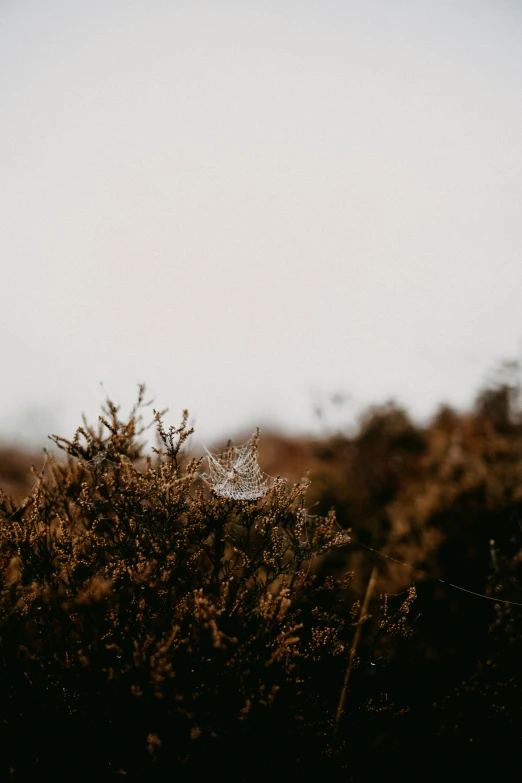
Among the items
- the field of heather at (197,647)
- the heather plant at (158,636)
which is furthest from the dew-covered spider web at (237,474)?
the heather plant at (158,636)

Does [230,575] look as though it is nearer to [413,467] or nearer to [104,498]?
[104,498]

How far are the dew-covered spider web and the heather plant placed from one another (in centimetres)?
13

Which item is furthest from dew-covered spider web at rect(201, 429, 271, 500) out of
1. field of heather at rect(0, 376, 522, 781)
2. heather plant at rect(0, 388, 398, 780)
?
heather plant at rect(0, 388, 398, 780)

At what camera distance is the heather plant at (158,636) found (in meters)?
3.63

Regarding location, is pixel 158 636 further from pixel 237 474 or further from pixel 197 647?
pixel 237 474

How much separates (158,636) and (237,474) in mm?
1880

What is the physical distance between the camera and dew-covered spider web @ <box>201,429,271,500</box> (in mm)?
4926

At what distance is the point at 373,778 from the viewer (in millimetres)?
4609

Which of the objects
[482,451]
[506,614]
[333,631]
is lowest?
[333,631]

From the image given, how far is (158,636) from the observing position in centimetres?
401

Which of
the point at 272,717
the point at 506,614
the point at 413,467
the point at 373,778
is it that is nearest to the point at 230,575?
the point at 272,717

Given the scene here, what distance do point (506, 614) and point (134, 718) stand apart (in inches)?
223

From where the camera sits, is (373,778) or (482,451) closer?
(373,778)

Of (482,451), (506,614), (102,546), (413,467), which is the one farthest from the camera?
(413,467)
